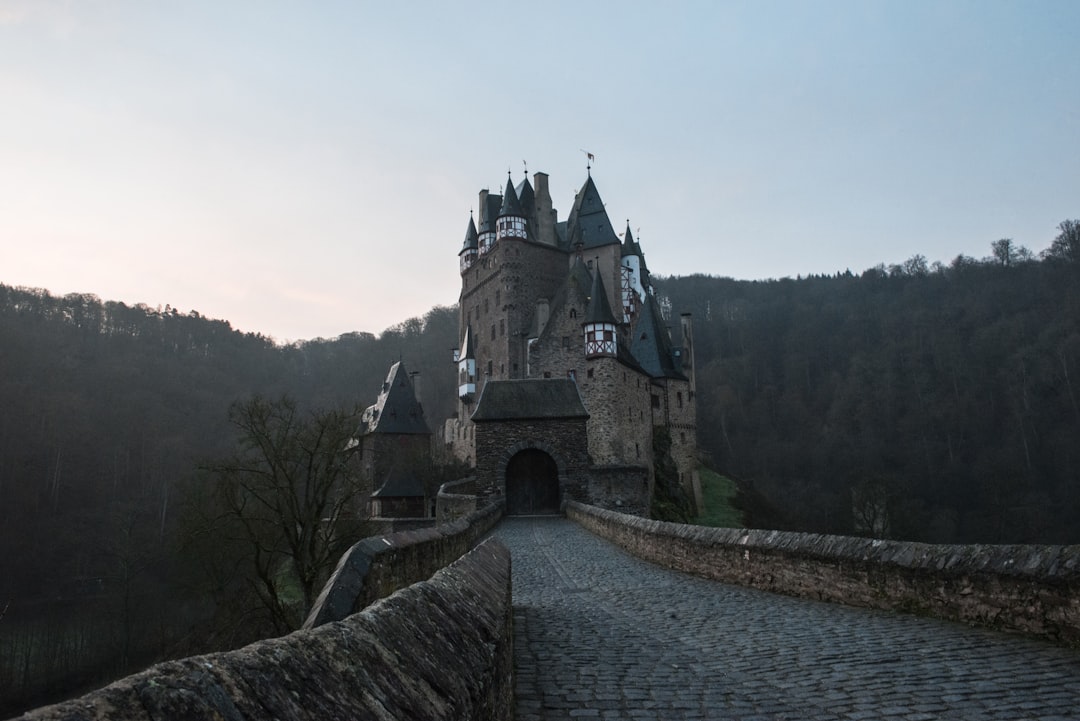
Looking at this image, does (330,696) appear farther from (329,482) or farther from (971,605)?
(329,482)

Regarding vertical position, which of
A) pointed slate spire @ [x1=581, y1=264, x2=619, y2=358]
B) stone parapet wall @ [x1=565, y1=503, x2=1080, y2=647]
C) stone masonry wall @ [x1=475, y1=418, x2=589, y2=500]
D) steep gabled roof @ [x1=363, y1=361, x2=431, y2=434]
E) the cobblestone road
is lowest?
the cobblestone road

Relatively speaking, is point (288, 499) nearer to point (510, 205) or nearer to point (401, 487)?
point (401, 487)

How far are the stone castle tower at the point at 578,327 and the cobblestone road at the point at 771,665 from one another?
25.7 meters

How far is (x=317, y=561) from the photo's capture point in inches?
820

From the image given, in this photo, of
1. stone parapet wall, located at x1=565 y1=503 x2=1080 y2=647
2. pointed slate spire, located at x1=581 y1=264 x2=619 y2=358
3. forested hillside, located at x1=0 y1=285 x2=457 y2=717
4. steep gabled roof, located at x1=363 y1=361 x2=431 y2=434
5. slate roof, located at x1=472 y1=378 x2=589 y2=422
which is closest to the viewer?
stone parapet wall, located at x1=565 y1=503 x2=1080 y2=647

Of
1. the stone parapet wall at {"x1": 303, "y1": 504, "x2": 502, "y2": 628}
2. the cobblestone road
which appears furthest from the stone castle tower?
the cobblestone road

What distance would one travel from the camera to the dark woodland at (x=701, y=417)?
35.4 meters

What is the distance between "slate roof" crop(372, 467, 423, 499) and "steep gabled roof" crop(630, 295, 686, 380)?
632 inches

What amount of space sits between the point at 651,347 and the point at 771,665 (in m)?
44.2

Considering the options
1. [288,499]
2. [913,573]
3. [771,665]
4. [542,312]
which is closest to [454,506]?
[288,499]

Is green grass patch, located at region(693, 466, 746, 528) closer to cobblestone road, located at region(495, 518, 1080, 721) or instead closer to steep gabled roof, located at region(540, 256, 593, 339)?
steep gabled roof, located at region(540, 256, 593, 339)

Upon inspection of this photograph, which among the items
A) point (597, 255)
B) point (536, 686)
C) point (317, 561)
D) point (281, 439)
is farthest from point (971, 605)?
point (597, 255)

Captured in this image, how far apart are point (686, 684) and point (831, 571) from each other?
351cm

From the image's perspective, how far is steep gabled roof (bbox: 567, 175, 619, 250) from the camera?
5262 cm
